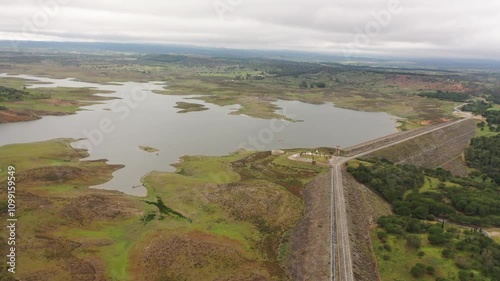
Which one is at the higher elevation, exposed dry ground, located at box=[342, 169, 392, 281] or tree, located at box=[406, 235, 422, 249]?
tree, located at box=[406, 235, 422, 249]

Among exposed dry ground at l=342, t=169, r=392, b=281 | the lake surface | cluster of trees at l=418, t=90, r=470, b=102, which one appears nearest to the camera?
exposed dry ground at l=342, t=169, r=392, b=281

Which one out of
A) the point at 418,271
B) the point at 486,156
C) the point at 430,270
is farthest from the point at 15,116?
the point at 486,156

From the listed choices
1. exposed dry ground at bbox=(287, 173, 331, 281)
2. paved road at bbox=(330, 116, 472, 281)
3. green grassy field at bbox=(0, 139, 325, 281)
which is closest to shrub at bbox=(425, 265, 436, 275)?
paved road at bbox=(330, 116, 472, 281)

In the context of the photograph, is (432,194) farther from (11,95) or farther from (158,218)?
(11,95)

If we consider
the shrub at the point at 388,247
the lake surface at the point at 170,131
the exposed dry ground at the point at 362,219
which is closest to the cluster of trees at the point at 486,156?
the lake surface at the point at 170,131

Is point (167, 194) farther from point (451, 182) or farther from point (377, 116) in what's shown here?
point (377, 116)

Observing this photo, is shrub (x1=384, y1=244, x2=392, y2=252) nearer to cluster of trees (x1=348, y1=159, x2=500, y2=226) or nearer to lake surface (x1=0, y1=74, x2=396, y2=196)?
cluster of trees (x1=348, y1=159, x2=500, y2=226)
